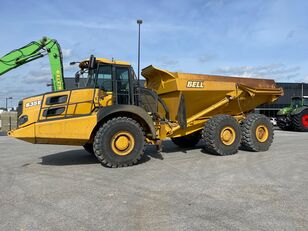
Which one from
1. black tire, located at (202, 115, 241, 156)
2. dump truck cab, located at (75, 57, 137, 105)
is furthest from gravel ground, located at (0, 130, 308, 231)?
dump truck cab, located at (75, 57, 137, 105)

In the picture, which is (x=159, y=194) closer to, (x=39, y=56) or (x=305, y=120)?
(x=39, y=56)

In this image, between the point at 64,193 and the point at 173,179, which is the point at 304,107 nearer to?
the point at 173,179

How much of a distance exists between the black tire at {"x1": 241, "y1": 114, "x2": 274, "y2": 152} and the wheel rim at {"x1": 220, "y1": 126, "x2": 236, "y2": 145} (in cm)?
66

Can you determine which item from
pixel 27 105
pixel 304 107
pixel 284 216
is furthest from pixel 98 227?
pixel 304 107

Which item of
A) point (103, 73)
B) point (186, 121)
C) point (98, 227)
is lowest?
point (98, 227)

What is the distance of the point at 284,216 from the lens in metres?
4.61

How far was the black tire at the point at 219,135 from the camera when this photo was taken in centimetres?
961

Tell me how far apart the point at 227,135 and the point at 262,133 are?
156cm

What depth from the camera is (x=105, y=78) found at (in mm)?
8531

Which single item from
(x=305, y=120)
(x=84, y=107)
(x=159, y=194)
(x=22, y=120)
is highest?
(x=84, y=107)

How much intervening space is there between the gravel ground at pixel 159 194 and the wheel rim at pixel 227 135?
0.58m

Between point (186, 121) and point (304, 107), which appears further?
point (304, 107)

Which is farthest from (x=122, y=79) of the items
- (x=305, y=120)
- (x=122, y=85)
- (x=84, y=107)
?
(x=305, y=120)

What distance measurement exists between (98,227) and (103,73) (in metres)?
4.96
